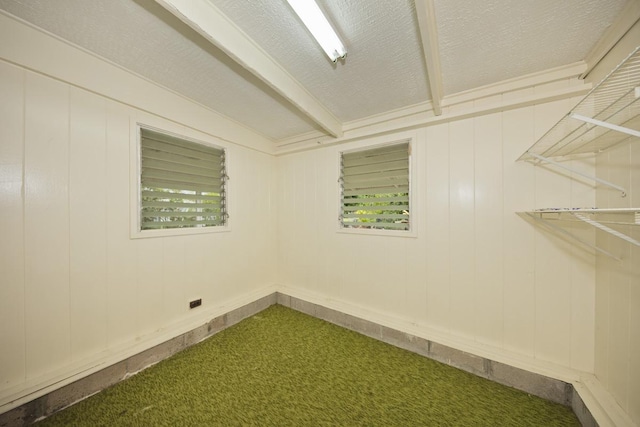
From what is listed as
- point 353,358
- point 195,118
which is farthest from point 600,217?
point 195,118

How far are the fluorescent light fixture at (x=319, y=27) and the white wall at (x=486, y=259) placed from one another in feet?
3.40

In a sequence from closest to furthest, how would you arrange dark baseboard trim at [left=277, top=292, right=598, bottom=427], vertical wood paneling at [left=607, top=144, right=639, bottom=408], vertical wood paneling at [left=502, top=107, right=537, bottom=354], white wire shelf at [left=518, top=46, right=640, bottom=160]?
1. white wire shelf at [left=518, top=46, right=640, bottom=160]
2. vertical wood paneling at [left=607, top=144, right=639, bottom=408]
3. dark baseboard trim at [left=277, top=292, right=598, bottom=427]
4. vertical wood paneling at [left=502, top=107, right=537, bottom=354]

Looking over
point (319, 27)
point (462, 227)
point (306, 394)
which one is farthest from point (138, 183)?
point (462, 227)

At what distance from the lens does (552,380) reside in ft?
4.54

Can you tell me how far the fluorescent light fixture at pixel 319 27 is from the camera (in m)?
1.06

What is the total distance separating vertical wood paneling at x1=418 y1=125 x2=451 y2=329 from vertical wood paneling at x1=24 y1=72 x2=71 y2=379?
2639mm

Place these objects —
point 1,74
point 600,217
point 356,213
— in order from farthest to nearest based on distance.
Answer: point 356,213 < point 600,217 < point 1,74

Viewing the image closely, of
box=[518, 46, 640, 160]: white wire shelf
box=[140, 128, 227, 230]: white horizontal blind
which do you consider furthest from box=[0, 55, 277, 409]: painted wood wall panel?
box=[518, 46, 640, 160]: white wire shelf

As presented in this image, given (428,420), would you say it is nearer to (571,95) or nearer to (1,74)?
(571,95)

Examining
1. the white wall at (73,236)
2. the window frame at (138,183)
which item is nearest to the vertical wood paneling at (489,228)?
the white wall at (73,236)

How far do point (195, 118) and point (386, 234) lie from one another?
213cm

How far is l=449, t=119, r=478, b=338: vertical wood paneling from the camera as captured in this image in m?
1.73

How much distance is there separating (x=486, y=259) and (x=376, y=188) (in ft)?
3.59

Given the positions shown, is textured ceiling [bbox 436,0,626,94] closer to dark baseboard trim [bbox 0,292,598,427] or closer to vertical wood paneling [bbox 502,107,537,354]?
vertical wood paneling [bbox 502,107,537,354]
